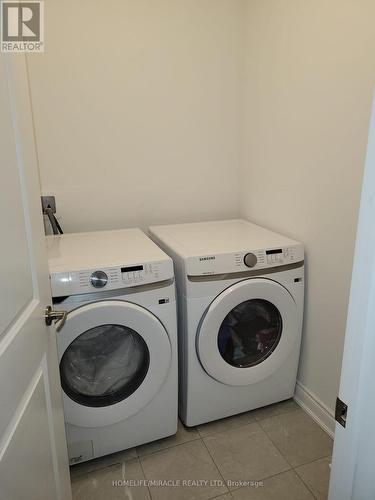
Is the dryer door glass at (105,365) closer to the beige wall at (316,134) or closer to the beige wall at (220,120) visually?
the beige wall at (220,120)

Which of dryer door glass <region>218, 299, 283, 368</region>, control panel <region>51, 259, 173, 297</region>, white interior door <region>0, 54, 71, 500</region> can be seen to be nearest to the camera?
white interior door <region>0, 54, 71, 500</region>

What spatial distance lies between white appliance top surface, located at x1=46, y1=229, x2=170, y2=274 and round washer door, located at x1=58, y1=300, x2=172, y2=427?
171mm

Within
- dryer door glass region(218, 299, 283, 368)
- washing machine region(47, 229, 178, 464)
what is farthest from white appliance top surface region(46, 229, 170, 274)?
dryer door glass region(218, 299, 283, 368)

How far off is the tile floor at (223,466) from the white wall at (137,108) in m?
1.22

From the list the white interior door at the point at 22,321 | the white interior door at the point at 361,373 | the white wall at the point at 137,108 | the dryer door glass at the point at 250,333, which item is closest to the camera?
the white interior door at the point at 361,373

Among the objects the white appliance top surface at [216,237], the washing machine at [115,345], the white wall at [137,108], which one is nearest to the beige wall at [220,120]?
the white wall at [137,108]

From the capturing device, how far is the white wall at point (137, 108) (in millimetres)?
1823

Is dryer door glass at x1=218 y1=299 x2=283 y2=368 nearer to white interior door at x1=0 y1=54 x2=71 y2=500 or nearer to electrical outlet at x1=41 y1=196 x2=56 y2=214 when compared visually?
white interior door at x1=0 y1=54 x2=71 y2=500

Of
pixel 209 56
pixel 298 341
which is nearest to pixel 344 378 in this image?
pixel 298 341

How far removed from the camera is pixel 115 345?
5.14ft

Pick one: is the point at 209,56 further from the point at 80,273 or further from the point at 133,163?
the point at 80,273

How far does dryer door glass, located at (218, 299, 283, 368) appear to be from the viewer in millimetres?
1716

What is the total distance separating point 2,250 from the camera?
29.2 inches

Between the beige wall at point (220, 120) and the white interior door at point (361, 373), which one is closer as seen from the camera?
the white interior door at point (361, 373)
